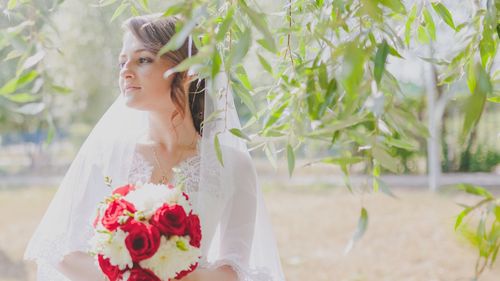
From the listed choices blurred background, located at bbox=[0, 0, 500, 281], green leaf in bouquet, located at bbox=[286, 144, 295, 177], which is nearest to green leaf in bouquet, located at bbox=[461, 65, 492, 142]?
blurred background, located at bbox=[0, 0, 500, 281]

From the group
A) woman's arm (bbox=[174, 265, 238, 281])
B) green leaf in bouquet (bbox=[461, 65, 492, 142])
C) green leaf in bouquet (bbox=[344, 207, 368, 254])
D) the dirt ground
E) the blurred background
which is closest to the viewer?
green leaf in bouquet (bbox=[461, 65, 492, 142])

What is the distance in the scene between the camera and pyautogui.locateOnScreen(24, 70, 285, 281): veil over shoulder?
5.17 feet

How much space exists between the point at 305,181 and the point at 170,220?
8556mm

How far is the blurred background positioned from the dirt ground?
11 millimetres

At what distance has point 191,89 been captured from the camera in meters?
1.72

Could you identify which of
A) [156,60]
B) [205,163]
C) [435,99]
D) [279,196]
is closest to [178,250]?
[205,163]

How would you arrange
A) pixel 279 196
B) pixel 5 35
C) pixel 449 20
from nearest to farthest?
1. pixel 5 35
2. pixel 449 20
3. pixel 279 196

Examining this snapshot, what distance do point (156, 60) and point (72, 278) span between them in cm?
56

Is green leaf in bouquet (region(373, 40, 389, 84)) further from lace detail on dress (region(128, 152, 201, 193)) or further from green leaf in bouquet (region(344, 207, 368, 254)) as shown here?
lace detail on dress (region(128, 152, 201, 193))

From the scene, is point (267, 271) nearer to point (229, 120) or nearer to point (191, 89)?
point (229, 120)

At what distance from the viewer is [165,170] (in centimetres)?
171

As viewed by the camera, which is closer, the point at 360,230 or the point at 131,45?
the point at 360,230

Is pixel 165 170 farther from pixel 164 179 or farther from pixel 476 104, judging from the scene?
pixel 476 104

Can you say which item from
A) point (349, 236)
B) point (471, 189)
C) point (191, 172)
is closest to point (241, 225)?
point (191, 172)
